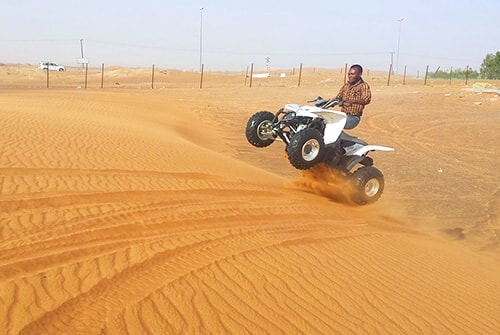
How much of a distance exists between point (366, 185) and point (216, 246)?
366 centimetres

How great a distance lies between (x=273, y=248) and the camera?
534cm

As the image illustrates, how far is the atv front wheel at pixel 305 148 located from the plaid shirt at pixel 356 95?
4.09 ft

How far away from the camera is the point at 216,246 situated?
5.20 m

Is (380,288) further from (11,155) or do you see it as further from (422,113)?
(422,113)

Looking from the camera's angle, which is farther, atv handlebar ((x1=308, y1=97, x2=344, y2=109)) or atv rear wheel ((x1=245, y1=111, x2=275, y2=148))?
atv handlebar ((x1=308, y1=97, x2=344, y2=109))

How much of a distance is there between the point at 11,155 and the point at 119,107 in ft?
39.4

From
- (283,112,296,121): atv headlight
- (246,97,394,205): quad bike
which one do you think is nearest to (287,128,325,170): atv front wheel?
(246,97,394,205): quad bike

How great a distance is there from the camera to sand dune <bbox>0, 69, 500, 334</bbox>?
12.5ft

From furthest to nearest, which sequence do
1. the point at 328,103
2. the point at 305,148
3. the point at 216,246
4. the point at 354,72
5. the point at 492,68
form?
the point at 492,68, the point at 354,72, the point at 328,103, the point at 305,148, the point at 216,246

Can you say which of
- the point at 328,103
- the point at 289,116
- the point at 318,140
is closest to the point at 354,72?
the point at 328,103

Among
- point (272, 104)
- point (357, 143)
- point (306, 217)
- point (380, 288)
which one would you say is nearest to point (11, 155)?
point (306, 217)

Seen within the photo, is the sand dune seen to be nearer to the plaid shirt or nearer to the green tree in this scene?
the plaid shirt

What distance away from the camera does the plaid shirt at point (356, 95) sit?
8023 mm

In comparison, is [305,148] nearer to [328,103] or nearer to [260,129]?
[260,129]
